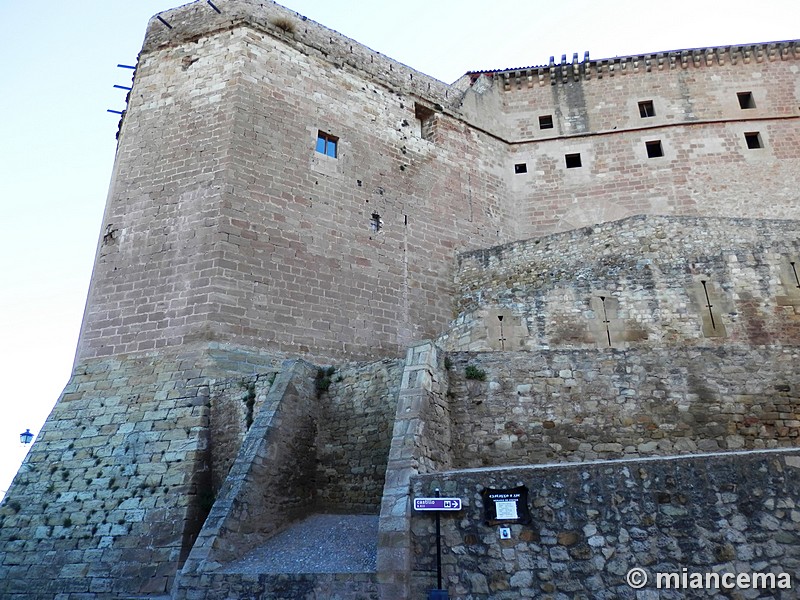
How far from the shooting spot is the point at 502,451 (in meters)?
7.72

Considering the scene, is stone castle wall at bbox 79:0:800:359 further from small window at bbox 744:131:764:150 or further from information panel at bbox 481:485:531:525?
information panel at bbox 481:485:531:525

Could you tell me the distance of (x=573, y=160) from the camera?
1759cm

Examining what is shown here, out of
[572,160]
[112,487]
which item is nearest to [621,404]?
[112,487]

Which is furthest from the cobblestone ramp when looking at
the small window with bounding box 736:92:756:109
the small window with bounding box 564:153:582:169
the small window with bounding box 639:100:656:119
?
the small window with bounding box 736:92:756:109

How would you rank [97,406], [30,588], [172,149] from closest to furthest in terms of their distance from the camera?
[30,588], [97,406], [172,149]

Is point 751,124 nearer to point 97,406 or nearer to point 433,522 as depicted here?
point 433,522

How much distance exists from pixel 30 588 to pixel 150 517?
191 centimetres

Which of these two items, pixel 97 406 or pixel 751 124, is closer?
pixel 97 406

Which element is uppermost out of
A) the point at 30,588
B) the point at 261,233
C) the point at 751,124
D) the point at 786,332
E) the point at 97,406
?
the point at 751,124

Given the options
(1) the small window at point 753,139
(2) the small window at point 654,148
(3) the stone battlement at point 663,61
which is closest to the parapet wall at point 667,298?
(2) the small window at point 654,148

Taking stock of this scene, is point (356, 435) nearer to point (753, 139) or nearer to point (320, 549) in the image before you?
point (320, 549)

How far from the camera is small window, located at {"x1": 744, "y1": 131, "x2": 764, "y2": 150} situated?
1711cm

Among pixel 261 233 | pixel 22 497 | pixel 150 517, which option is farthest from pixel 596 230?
pixel 22 497

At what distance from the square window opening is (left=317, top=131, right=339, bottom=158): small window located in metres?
7.31
